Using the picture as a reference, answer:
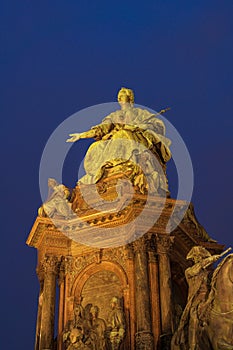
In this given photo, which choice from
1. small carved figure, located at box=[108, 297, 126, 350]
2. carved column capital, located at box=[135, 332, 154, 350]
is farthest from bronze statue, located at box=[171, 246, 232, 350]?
small carved figure, located at box=[108, 297, 126, 350]

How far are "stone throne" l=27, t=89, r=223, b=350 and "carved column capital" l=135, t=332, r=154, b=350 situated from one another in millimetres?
26

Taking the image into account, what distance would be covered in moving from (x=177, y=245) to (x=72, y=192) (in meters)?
4.14

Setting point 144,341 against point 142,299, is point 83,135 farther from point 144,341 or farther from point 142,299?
point 144,341

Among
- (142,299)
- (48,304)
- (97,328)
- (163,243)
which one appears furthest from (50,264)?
(163,243)

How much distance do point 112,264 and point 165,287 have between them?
1.89 meters

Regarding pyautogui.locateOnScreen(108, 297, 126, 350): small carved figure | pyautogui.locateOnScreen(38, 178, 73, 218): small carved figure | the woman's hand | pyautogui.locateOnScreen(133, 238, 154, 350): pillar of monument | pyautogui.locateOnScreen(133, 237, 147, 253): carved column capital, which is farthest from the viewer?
the woman's hand

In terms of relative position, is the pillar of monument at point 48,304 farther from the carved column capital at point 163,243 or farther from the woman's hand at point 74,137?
the woman's hand at point 74,137

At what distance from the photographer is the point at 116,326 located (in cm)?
1647

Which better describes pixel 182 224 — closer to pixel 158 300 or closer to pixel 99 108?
pixel 158 300

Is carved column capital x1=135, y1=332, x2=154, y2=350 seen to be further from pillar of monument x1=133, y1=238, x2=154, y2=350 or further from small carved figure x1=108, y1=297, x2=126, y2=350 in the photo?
small carved figure x1=108, y1=297, x2=126, y2=350

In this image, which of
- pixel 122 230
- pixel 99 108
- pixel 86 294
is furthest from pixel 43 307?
pixel 99 108

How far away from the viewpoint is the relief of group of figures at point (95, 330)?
637 inches

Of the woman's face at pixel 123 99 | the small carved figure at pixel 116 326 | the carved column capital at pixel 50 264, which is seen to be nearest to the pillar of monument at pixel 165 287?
the small carved figure at pixel 116 326

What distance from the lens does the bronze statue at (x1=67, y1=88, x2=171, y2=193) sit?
19.9 meters
